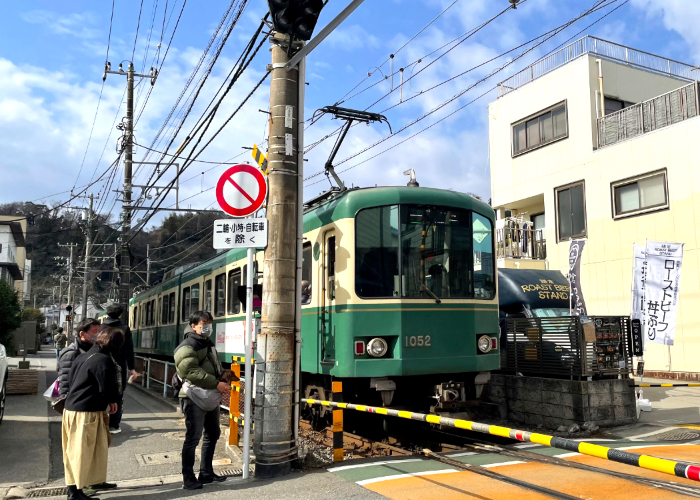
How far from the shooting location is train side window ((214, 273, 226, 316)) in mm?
11664

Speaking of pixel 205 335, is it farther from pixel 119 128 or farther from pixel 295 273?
pixel 119 128

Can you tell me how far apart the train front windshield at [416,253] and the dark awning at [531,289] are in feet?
15.9

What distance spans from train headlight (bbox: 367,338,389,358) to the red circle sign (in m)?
2.22

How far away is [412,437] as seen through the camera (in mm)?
8211

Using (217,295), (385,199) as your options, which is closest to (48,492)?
(385,199)

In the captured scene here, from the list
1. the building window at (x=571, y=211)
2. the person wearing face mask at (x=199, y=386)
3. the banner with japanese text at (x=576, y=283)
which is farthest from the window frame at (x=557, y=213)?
the person wearing face mask at (x=199, y=386)

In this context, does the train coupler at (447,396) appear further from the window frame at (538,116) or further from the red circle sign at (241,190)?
the window frame at (538,116)

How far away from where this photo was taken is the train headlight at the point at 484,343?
7756 mm

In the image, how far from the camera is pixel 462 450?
695cm

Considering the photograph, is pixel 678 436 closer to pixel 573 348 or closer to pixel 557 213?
pixel 573 348

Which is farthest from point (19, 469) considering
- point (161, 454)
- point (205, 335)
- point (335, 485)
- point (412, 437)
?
point (412, 437)

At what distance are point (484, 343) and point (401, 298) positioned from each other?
143cm

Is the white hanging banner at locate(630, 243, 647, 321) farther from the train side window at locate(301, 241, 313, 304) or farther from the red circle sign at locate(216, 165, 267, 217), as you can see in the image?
the red circle sign at locate(216, 165, 267, 217)

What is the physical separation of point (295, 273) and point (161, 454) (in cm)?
279
